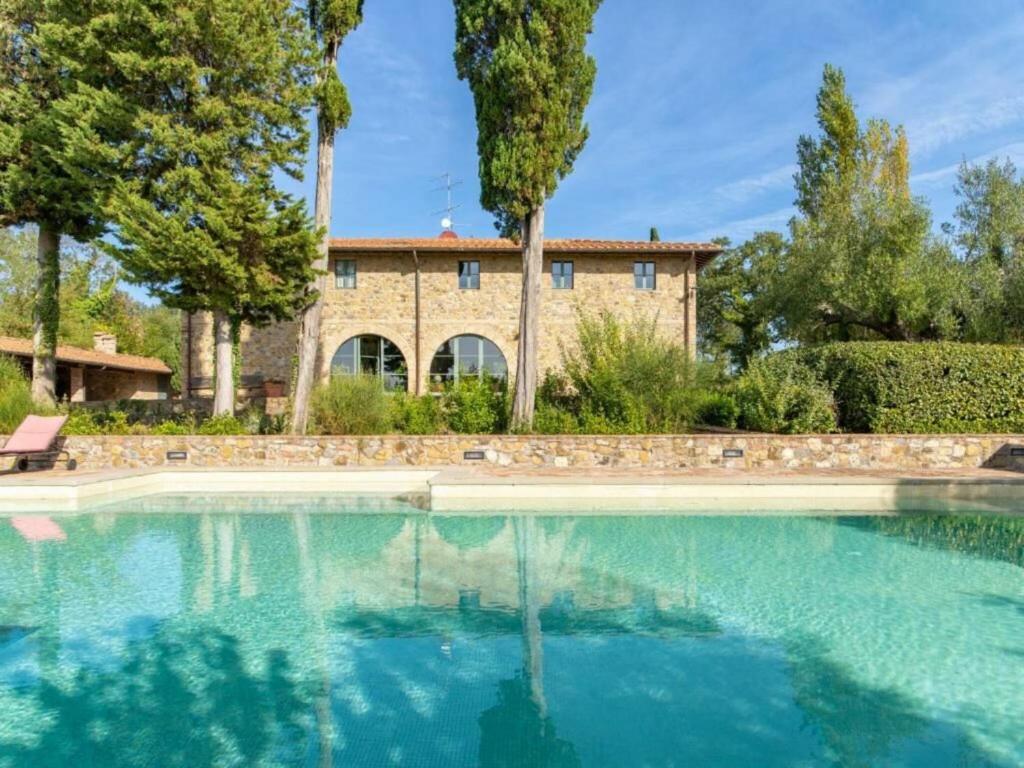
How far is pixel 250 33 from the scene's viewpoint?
11539mm

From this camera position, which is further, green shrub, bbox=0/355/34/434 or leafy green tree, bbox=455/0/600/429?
green shrub, bbox=0/355/34/434

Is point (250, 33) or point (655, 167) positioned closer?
point (250, 33)

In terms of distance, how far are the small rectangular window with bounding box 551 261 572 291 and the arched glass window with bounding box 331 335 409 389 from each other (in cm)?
567

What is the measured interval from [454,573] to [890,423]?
32.0 feet

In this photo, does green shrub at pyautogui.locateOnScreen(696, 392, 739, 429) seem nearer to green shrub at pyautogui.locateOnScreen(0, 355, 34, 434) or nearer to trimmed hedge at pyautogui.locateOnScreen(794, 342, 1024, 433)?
trimmed hedge at pyautogui.locateOnScreen(794, 342, 1024, 433)

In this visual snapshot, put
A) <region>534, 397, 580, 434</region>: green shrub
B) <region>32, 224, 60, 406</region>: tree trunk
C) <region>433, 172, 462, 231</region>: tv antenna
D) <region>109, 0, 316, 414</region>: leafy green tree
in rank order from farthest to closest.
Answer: <region>433, 172, 462, 231</region>: tv antenna
<region>32, 224, 60, 406</region>: tree trunk
<region>534, 397, 580, 434</region>: green shrub
<region>109, 0, 316, 414</region>: leafy green tree

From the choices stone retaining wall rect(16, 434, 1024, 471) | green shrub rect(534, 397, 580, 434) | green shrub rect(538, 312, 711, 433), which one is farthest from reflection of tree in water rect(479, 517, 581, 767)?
green shrub rect(538, 312, 711, 433)

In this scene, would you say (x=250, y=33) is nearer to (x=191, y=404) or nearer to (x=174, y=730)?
Answer: (x=191, y=404)

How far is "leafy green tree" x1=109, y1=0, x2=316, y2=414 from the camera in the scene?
430 inches

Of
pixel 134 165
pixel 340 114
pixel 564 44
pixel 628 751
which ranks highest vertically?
pixel 564 44

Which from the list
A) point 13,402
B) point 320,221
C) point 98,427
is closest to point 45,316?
point 13,402

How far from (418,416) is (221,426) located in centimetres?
400

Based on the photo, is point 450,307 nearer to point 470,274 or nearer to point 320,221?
Answer: point 470,274

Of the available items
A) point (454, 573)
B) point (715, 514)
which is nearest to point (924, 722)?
point (454, 573)
